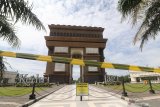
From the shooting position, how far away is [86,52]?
65.6 meters

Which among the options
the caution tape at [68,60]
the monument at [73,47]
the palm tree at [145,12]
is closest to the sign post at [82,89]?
the palm tree at [145,12]

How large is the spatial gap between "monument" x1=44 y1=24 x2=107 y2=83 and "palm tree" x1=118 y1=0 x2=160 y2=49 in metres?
52.1

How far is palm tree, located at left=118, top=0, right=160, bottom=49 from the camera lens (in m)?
8.92

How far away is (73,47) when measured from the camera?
6488 cm

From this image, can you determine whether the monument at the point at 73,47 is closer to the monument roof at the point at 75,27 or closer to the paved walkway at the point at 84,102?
the monument roof at the point at 75,27

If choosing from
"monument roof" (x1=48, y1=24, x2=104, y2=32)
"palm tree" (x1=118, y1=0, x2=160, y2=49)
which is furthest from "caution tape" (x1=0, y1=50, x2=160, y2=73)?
"monument roof" (x1=48, y1=24, x2=104, y2=32)

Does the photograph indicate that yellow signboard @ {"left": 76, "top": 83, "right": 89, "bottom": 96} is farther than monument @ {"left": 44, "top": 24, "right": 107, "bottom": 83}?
No

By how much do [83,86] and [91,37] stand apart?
52.5m

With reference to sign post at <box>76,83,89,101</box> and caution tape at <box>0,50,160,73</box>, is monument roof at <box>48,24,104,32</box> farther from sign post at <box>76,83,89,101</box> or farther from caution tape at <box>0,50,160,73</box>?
caution tape at <box>0,50,160,73</box>

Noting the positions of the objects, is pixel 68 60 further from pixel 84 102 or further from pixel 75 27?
pixel 75 27

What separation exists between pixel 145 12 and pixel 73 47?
182 ft

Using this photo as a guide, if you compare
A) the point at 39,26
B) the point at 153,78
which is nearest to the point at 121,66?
the point at 39,26

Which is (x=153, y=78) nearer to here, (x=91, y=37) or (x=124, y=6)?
(x=91, y=37)

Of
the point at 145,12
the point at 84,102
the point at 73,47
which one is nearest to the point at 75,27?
the point at 73,47
